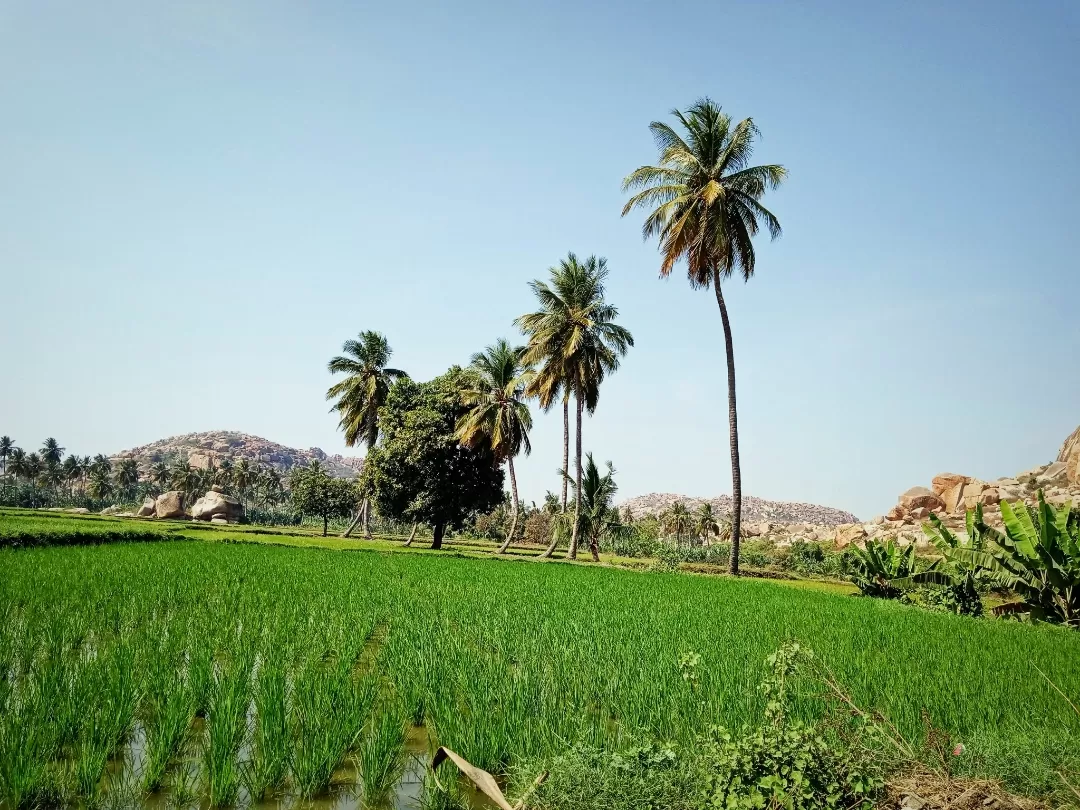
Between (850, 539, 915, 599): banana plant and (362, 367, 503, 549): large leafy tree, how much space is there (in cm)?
1877

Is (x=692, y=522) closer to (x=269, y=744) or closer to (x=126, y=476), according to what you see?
(x=269, y=744)

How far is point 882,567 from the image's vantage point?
52.7 feet

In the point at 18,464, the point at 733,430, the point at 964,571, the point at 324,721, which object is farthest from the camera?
the point at 18,464

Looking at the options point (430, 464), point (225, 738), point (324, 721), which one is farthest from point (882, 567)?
point (430, 464)

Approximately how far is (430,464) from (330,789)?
27454 mm

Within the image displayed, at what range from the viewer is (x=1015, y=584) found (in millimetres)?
11656

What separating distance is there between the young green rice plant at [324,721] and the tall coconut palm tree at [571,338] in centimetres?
2291

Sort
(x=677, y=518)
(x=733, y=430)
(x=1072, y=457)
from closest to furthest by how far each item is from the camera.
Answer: (x=733, y=430)
(x=1072, y=457)
(x=677, y=518)

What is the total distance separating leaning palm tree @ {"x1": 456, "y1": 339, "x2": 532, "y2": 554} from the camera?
30.1 metres

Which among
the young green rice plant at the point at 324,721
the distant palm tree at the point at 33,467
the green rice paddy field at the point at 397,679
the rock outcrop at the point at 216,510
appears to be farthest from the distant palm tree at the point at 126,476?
the young green rice plant at the point at 324,721

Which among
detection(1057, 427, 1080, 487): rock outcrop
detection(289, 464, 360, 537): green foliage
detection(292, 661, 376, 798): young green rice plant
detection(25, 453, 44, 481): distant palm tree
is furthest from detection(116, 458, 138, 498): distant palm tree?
detection(1057, 427, 1080, 487): rock outcrop

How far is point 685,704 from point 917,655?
413 cm

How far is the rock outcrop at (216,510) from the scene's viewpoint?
6047 cm

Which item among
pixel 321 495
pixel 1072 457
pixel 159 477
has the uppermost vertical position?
pixel 1072 457
